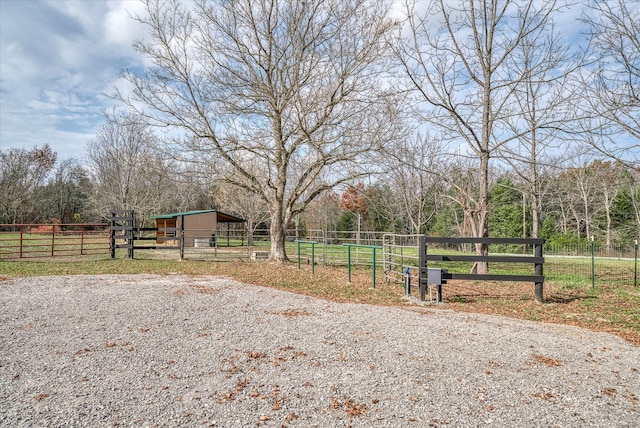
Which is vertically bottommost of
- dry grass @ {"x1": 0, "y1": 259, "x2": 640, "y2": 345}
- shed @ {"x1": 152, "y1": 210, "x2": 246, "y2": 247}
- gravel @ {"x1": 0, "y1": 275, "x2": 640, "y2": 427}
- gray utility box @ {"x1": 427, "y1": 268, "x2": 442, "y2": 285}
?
dry grass @ {"x1": 0, "y1": 259, "x2": 640, "y2": 345}

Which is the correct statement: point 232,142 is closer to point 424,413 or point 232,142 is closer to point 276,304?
point 276,304

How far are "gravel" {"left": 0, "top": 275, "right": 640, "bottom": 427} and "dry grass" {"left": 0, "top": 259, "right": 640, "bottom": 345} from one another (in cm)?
91

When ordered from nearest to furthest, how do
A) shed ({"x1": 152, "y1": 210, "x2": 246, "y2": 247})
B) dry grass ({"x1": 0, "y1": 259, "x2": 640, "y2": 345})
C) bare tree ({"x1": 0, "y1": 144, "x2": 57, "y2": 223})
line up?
dry grass ({"x1": 0, "y1": 259, "x2": 640, "y2": 345}) < shed ({"x1": 152, "y1": 210, "x2": 246, "y2": 247}) < bare tree ({"x1": 0, "y1": 144, "x2": 57, "y2": 223})

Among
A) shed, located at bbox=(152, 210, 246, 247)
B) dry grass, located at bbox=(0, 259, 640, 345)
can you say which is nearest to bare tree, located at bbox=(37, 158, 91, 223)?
shed, located at bbox=(152, 210, 246, 247)

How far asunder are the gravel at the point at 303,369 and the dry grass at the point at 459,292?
3.00ft

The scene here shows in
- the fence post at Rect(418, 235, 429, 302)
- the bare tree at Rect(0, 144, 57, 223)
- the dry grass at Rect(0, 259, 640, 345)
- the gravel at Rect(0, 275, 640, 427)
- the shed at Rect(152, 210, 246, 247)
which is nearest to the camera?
the gravel at Rect(0, 275, 640, 427)

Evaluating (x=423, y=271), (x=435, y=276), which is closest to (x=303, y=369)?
(x=435, y=276)

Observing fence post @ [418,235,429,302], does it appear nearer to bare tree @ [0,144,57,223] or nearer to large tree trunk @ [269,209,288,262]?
large tree trunk @ [269,209,288,262]

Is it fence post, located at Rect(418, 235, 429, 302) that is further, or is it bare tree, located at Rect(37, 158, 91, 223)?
bare tree, located at Rect(37, 158, 91, 223)

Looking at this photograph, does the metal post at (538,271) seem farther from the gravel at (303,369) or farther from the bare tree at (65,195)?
the bare tree at (65,195)

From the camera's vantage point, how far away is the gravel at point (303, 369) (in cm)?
318

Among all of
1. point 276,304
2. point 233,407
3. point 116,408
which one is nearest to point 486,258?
point 276,304

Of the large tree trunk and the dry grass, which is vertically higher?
the large tree trunk

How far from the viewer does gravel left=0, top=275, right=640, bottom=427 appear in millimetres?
3184
